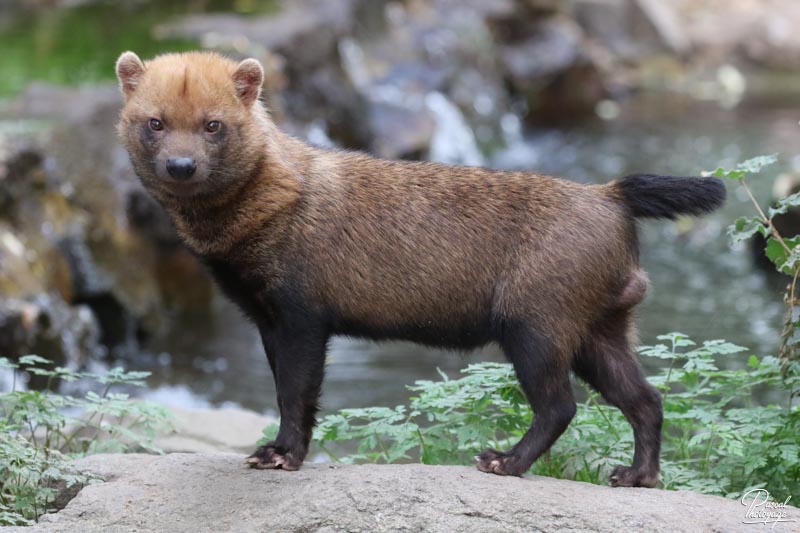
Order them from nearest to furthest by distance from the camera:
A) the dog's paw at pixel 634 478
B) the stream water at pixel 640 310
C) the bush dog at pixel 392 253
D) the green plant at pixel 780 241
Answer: the bush dog at pixel 392 253 < the dog's paw at pixel 634 478 < the green plant at pixel 780 241 < the stream water at pixel 640 310

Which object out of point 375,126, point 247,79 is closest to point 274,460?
point 247,79

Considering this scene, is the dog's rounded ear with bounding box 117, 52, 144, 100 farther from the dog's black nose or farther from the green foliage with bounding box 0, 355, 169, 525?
the green foliage with bounding box 0, 355, 169, 525

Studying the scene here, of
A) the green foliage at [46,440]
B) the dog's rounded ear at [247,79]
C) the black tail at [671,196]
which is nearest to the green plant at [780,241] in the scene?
the black tail at [671,196]

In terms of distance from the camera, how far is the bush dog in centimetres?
494

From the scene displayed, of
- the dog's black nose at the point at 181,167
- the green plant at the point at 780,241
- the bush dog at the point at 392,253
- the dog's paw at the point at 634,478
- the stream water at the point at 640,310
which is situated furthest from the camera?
the stream water at the point at 640,310

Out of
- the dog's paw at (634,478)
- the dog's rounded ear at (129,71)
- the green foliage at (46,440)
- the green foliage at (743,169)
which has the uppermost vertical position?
the dog's rounded ear at (129,71)

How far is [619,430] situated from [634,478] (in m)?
0.61

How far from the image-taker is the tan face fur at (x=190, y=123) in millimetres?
4906

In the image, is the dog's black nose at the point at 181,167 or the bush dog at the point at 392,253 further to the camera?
the bush dog at the point at 392,253

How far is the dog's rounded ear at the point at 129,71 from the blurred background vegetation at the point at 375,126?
4321mm

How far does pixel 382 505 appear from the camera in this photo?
4.46 m

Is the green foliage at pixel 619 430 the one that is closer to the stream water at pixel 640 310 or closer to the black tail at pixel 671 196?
the black tail at pixel 671 196

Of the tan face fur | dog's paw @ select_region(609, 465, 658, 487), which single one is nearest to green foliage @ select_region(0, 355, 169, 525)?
the tan face fur

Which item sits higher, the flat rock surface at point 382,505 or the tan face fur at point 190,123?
the tan face fur at point 190,123
